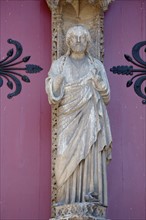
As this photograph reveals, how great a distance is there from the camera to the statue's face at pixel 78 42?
34.1ft

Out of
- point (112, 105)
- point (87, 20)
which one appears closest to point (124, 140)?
point (112, 105)

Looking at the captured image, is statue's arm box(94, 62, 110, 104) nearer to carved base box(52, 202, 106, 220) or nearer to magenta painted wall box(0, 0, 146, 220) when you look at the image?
magenta painted wall box(0, 0, 146, 220)

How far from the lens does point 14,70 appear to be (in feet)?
35.6

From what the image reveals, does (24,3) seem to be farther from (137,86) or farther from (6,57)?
(137,86)

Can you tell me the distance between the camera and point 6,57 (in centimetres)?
1090

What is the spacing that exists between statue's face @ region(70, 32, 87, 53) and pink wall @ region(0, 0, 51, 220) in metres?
0.57

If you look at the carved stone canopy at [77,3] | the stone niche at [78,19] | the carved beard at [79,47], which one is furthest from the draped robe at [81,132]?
the carved stone canopy at [77,3]

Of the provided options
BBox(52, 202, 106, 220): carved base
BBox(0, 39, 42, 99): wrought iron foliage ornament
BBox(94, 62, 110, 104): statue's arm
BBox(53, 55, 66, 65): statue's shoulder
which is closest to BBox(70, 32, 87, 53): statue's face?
BBox(53, 55, 66, 65): statue's shoulder

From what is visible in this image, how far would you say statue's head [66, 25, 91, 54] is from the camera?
10406mm

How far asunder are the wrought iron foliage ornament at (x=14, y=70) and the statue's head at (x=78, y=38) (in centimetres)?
51

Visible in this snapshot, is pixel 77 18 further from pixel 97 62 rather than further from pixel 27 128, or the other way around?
pixel 27 128

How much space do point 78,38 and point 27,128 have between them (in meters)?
0.91

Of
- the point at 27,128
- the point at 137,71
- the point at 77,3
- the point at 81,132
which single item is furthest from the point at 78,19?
the point at 81,132

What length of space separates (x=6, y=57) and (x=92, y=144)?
4.38 feet
